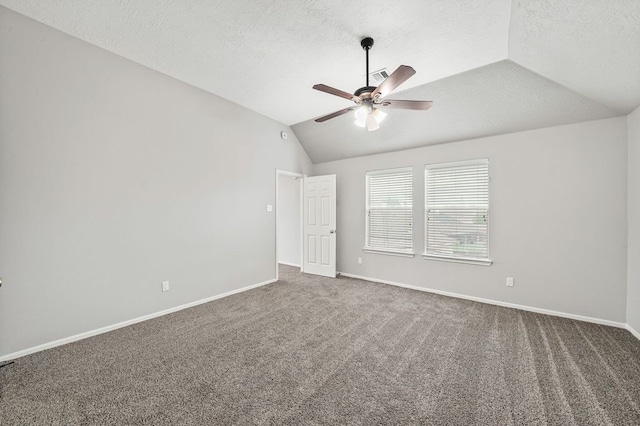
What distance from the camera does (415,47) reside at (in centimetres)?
263

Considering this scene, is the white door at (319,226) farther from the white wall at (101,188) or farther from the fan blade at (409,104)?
the fan blade at (409,104)

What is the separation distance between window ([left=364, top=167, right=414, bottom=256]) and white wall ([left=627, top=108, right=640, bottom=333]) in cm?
251

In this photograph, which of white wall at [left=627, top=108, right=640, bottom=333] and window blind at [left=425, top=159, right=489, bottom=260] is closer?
white wall at [left=627, top=108, right=640, bottom=333]

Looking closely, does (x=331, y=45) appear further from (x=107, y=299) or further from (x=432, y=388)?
(x=107, y=299)

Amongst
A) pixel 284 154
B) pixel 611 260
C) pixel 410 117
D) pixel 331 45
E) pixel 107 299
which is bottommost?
pixel 107 299

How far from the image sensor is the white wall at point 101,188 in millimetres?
2338

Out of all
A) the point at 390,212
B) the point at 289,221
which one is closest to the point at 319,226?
the point at 289,221

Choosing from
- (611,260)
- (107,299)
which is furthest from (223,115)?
(611,260)

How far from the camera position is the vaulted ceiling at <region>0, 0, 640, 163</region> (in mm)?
2094

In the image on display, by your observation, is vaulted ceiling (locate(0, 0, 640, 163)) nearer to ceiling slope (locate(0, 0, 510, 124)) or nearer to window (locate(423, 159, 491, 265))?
ceiling slope (locate(0, 0, 510, 124))

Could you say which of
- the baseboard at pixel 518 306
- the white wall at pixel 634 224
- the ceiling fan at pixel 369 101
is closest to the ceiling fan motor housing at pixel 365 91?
the ceiling fan at pixel 369 101

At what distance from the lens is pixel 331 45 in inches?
103

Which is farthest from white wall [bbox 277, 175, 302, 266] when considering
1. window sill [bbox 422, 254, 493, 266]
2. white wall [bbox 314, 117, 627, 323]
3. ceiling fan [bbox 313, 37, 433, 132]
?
ceiling fan [bbox 313, 37, 433, 132]

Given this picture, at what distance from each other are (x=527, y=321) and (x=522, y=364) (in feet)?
3.93
